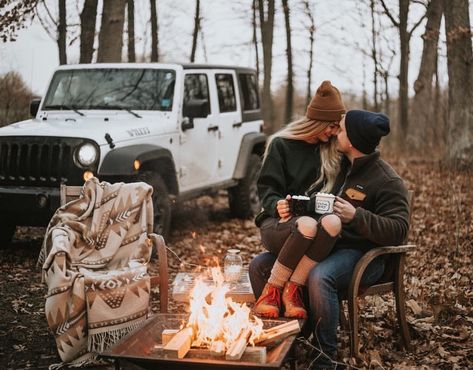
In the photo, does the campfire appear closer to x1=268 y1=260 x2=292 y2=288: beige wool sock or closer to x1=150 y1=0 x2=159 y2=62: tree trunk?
x1=268 y1=260 x2=292 y2=288: beige wool sock

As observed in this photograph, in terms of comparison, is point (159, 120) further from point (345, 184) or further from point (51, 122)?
point (345, 184)

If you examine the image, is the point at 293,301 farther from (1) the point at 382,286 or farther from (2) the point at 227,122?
(2) the point at 227,122

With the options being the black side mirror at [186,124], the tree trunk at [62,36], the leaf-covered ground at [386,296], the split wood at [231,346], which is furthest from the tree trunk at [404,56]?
the split wood at [231,346]

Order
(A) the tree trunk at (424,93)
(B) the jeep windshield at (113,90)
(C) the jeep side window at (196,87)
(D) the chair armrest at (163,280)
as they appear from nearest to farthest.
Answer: (D) the chair armrest at (163,280), (B) the jeep windshield at (113,90), (C) the jeep side window at (196,87), (A) the tree trunk at (424,93)

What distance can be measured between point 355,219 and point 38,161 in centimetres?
425

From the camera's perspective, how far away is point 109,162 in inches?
294

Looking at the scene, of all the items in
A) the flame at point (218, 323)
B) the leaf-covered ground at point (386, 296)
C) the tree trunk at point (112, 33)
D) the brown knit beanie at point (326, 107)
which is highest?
the tree trunk at point (112, 33)

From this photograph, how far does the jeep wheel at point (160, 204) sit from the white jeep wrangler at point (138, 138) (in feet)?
0.04

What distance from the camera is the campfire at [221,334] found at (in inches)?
133

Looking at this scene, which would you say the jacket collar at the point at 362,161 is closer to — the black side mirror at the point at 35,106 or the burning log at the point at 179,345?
the burning log at the point at 179,345

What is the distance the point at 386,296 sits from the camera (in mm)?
6551

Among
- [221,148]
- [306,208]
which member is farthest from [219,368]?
[221,148]

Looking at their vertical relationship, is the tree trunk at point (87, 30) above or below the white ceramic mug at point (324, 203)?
above

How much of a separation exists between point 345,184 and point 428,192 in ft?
26.3
